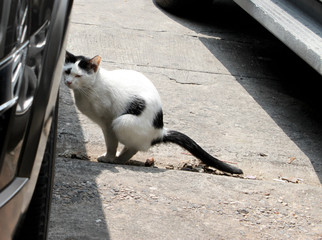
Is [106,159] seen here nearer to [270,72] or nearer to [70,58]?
[70,58]

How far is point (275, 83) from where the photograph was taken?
5.82m

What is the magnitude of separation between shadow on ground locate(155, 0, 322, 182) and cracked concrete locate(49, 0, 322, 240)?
1 centimetres

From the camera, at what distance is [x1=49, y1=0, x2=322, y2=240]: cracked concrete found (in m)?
3.36

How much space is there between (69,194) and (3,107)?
1.55 m

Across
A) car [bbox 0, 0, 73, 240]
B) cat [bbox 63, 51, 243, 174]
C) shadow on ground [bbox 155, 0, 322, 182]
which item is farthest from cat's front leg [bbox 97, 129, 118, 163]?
car [bbox 0, 0, 73, 240]

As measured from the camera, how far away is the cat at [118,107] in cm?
395

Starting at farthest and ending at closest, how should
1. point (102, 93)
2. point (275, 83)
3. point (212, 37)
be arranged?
point (212, 37) < point (275, 83) < point (102, 93)

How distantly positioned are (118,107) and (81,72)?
33cm

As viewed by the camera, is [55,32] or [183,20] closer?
[55,32]

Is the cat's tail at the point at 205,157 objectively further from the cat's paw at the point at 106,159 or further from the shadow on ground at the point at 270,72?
the shadow on ground at the point at 270,72

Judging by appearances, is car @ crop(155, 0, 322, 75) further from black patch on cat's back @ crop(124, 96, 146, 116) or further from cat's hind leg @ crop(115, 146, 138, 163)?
cat's hind leg @ crop(115, 146, 138, 163)

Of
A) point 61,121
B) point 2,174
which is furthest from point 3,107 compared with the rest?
point 61,121

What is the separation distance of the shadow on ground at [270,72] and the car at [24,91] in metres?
2.56

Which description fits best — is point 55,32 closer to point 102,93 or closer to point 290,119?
point 102,93
